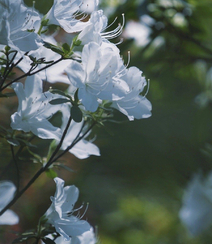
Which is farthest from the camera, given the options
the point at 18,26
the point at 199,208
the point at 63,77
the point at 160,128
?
the point at 160,128

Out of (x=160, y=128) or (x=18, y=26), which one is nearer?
Result: (x=18, y=26)

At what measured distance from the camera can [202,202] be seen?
107 cm

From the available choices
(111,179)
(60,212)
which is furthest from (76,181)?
(60,212)

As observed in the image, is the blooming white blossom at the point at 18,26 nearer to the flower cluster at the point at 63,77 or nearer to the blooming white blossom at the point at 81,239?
the flower cluster at the point at 63,77

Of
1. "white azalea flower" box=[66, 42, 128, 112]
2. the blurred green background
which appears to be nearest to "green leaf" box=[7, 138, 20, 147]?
"white azalea flower" box=[66, 42, 128, 112]

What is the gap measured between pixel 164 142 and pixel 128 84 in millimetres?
934

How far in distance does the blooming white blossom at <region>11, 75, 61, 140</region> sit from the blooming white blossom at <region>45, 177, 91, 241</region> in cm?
7

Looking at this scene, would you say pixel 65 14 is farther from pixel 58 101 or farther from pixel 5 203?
pixel 5 203

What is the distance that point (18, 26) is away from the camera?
18.5 inches

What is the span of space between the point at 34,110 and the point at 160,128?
0.94 m

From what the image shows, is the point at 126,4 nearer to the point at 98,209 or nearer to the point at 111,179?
the point at 111,179

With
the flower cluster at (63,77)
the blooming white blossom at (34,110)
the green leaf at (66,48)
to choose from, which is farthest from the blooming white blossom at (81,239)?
the green leaf at (66,48)

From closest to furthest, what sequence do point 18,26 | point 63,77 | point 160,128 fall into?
point 18,26
point 63,77
point 160,128

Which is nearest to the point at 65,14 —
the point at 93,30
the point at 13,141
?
the point at 93,30
